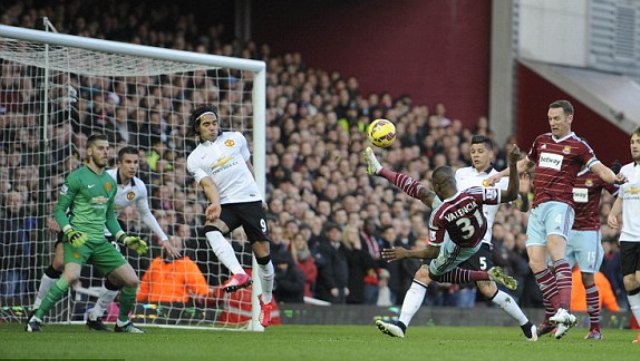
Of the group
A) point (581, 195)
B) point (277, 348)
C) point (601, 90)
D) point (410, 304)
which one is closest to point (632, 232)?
point (581, 195)

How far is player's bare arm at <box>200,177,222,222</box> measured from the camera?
12672 mm

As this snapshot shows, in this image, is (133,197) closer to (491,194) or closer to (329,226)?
(491,194)

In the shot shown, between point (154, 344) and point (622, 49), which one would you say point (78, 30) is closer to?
point (154, 344)

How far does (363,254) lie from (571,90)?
9695 millimetres

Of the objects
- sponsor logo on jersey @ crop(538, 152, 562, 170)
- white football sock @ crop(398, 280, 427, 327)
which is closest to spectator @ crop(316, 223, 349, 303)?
sponsor logo on jersey @ crop(538, 152, 562, 170)

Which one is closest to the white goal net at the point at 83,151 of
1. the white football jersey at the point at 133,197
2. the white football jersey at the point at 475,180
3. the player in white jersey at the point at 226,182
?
the white football jersey at the point at 133,197

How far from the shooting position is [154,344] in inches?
422

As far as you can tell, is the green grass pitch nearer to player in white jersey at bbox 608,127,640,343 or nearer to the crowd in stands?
player in white jersey at bbox 608,127,640,343

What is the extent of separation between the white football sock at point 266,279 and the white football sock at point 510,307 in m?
2.60

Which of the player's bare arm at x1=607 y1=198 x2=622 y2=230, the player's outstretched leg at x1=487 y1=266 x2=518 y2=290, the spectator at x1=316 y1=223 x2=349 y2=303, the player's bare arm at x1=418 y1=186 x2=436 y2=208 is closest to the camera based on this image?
the player's outstretched leg at x1=487 y1=266 x2=518 y2=290

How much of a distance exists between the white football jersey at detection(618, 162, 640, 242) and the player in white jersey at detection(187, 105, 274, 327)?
387 centimetres

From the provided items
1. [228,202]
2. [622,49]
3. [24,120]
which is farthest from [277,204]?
[622,49]

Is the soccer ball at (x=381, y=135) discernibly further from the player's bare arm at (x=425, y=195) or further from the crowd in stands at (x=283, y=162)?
the crowd in stands at (x=283, y=162)

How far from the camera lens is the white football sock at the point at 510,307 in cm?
1210
